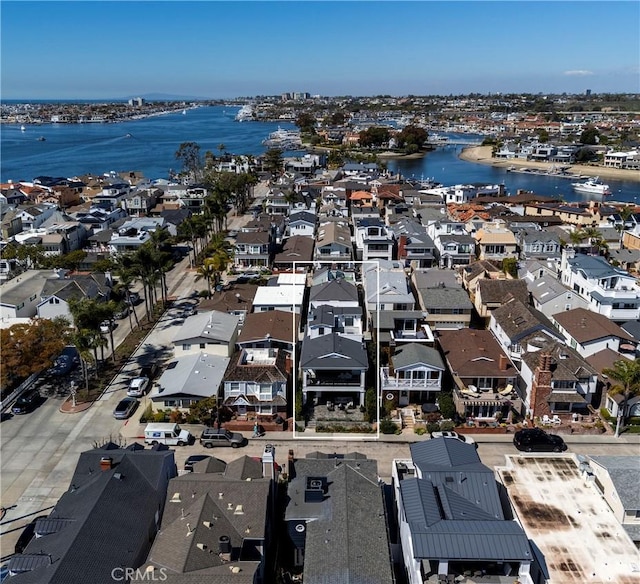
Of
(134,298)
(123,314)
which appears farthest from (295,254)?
(123,314)

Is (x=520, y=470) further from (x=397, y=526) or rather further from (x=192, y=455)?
(x=192, y=455)

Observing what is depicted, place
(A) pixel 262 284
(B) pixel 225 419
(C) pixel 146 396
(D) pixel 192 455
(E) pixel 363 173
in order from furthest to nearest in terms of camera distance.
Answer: (E) pixel 363 173 → (A) pixel 262 284 → (C) pixel 146 396 → (B) pixel 225 419 → (D) pixel 192 455

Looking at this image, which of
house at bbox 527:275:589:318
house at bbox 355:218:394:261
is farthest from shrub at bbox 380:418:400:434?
house at bbox 355:218:394:261

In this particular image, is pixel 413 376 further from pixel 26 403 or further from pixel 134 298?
pixel 134 298

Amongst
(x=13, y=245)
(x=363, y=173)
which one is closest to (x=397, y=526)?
(x=13, y=245)

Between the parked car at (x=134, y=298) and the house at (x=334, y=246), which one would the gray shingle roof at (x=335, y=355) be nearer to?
the house at (x=334, y=246)

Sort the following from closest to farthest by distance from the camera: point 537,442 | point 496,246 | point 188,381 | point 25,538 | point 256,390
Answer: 1. point 25,538
2. point 537,442
3. point 256,390
4. point 188,381
5. point 496,246

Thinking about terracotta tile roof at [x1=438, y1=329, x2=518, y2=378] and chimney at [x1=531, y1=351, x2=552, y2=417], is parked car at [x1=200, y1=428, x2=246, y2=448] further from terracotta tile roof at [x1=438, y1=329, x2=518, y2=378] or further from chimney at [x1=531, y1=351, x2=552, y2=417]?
chimney at [x1=531, y1=351, x2=552, y2=417]
